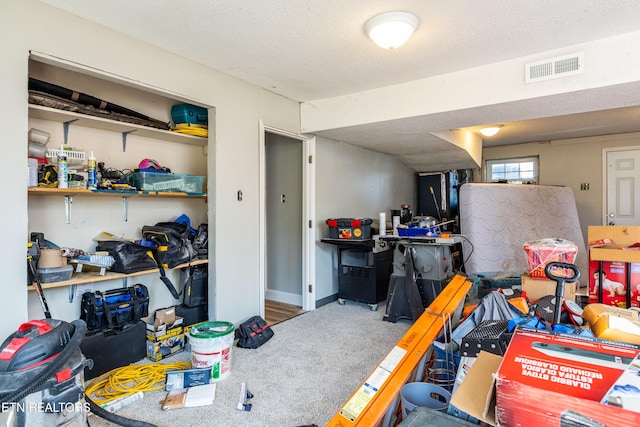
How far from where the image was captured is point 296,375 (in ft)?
8.25

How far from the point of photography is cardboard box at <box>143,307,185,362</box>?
270 cm

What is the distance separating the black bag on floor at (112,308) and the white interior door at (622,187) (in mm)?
6638

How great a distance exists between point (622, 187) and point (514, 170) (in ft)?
5.14

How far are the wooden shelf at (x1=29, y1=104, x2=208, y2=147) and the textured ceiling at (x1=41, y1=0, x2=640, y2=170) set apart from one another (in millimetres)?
620

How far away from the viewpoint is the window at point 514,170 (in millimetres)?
6336

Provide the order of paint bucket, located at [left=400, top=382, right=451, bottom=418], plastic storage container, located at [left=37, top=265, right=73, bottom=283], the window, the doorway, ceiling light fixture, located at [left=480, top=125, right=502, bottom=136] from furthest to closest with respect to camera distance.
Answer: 1. the window
2. ceiling light fixture, located at [left=480, top=125, right=502, bottom=136]
3. the doorway
4. plastic storage container, located at [left=37, top=265, right=73, bottom=283]
5. paint bucket, located at [left=400, top=382, right=451, bottom=418]

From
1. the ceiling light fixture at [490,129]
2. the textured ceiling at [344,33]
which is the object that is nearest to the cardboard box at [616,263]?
the textured ceiling at [344,33]

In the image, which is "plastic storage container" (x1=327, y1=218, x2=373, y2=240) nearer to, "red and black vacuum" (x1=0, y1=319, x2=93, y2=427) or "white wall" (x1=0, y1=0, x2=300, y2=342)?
"white wall" (x1=0, y1=0, x2=300, y2=342)

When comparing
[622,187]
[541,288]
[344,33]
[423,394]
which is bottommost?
[423,394]

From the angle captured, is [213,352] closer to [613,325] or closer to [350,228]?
[350,228]

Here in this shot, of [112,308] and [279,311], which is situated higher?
[112,308]

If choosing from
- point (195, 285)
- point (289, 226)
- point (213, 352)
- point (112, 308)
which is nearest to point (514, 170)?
point (289, 226)

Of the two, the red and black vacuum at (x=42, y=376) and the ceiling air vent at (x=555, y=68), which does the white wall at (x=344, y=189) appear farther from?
the red and black vacuum at (x=42, y=376)

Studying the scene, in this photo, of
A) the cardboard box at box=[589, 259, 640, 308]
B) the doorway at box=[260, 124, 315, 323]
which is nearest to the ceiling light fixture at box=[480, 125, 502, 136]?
the doorway at box=[260, 124, 315, 323]
